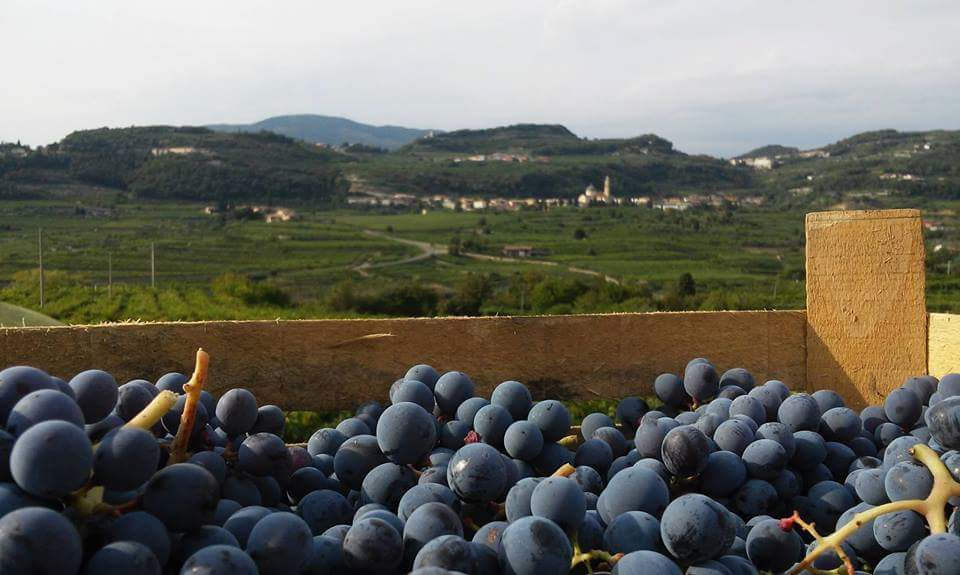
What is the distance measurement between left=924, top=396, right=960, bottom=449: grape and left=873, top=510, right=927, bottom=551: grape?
8.6 inches

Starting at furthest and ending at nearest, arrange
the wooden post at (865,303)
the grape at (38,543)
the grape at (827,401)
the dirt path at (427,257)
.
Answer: the dirt path at (427,257) < the wooden post at (865,303) < the grape at (827,401) < the grape at (38,543)

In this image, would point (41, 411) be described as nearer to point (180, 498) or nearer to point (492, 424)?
point (180, 498)

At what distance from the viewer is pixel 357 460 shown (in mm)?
1904

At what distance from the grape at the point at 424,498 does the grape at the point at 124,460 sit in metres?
0.54

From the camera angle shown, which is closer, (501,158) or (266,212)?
(266,212)

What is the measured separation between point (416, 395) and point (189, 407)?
0.76 m

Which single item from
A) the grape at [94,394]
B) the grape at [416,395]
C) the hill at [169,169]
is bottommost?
the grape at [416,395]

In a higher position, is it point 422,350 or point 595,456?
point 422,350

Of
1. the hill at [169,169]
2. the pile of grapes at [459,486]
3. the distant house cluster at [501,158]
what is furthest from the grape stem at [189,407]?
the distant house cluster at [501,158]

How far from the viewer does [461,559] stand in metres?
1.21

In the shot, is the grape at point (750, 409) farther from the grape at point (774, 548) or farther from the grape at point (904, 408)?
the grape at point (774, 548)

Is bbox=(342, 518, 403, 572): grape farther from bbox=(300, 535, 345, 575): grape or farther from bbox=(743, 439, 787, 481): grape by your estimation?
bbox=(743, 439, 787, 481): grape

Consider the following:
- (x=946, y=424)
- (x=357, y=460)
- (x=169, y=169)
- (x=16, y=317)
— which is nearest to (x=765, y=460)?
(x=946, y=424)

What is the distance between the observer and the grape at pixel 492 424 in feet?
6.30
